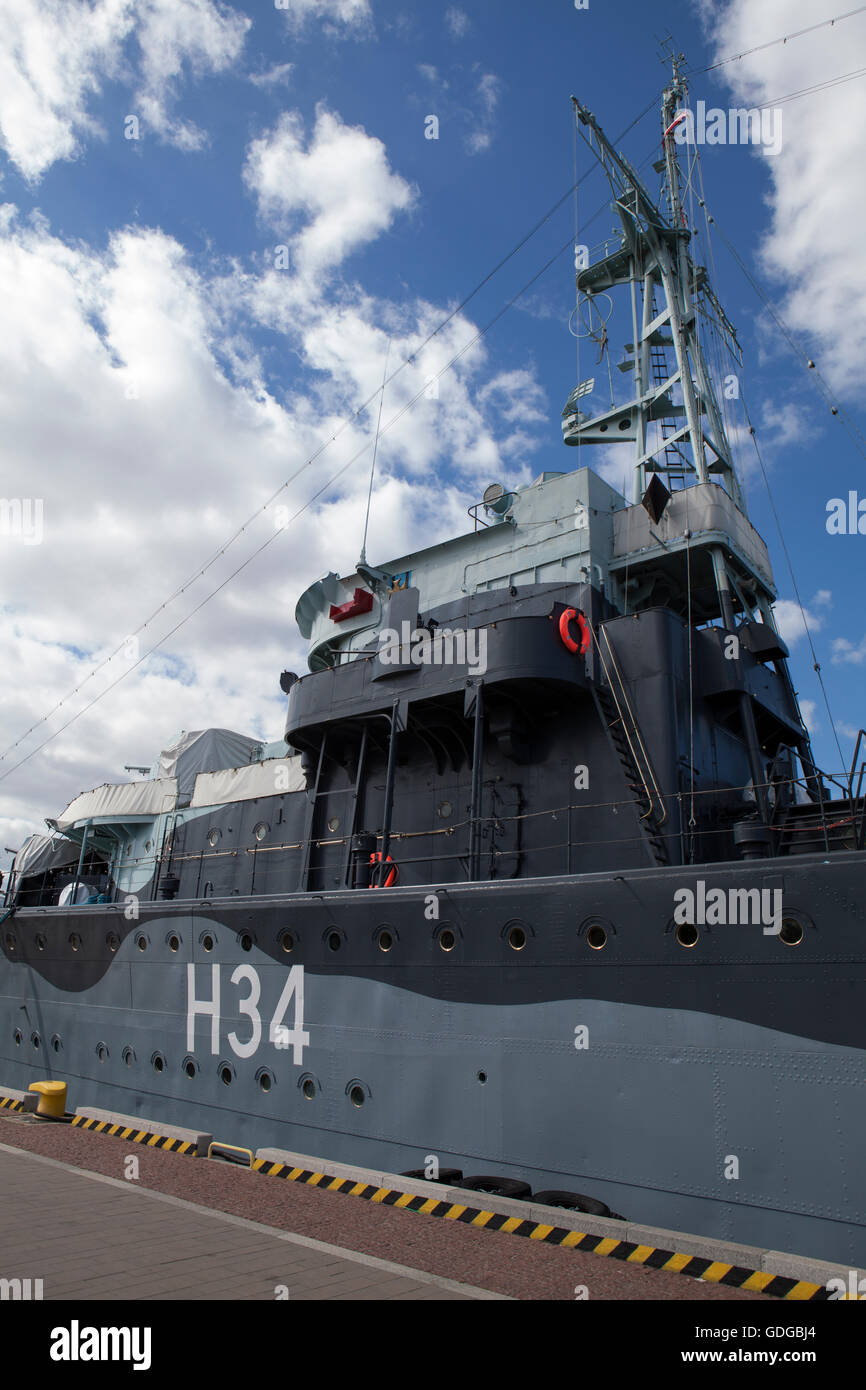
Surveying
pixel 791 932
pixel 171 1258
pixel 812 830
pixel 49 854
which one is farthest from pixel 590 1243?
pixel 49 854

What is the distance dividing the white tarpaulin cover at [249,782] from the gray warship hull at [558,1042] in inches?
169

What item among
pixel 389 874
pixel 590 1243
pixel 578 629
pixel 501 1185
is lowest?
pixel 501 1185

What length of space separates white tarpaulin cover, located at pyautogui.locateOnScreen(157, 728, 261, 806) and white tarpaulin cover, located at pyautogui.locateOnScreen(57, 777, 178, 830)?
1.05 metres

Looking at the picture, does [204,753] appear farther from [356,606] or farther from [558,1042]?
[558,1042]

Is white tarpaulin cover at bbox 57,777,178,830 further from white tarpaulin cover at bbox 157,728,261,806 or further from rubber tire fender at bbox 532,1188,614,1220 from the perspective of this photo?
rubber tire fender at bbox 532,1188,614,1220

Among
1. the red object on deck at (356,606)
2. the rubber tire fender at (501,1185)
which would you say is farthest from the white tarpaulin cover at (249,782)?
the rubber tire fender at (501,1185)

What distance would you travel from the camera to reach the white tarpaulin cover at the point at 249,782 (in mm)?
17891

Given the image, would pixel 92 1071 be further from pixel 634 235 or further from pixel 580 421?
pixel 634 235

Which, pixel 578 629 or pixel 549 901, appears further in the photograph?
pixel 578 629

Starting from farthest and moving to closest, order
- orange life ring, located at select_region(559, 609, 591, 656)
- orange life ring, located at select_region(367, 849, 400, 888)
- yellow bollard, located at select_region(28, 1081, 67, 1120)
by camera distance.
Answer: yellow bollard, located at select_region(28, 1081, 67, 1120) → orange life ring, located at select_region(367, 849, 400, 888) → orange life ring, located at select_region(559, 609, 591, 656)

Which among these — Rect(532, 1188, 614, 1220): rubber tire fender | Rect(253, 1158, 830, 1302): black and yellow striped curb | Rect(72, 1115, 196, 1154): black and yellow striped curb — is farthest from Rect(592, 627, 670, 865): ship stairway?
Rect(72, 1115, 196, 1154): black and yellow striped curb

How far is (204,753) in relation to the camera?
23203 millimetres

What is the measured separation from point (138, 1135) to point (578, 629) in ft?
29.1

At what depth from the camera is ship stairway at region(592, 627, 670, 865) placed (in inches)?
401
